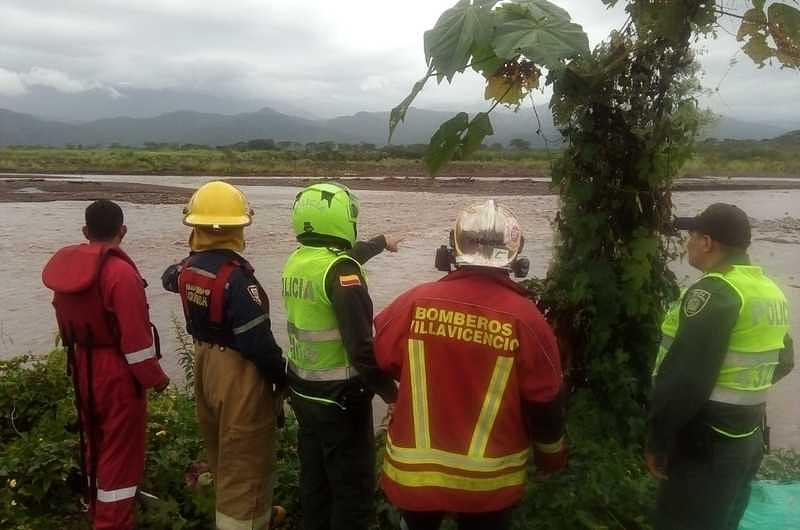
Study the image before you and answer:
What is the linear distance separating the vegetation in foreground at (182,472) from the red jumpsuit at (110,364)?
403 mm

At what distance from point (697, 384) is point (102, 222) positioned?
2.69 meters

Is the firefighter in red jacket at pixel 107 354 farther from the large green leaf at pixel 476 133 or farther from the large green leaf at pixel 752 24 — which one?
the large green leaf at pixel 752 24

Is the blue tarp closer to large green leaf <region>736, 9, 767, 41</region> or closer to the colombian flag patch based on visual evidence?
the colombian flag patch

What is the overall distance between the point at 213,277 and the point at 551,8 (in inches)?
73.2

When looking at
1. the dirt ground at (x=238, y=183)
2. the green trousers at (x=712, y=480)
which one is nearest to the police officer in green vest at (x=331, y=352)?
the green trousers at (x=712, y=480)

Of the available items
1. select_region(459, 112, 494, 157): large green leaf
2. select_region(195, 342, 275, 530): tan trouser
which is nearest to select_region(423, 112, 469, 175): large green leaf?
select_region(459, 112, 494, 157): large green leaf

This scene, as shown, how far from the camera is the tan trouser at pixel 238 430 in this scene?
3133 mm

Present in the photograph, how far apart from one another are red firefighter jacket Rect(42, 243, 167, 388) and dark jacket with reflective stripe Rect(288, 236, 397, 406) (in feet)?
2.67

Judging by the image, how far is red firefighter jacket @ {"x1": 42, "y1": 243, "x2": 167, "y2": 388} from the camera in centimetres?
320

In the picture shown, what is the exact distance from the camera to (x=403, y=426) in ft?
7.45

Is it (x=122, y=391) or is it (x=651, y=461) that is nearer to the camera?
(x=651, y=461)

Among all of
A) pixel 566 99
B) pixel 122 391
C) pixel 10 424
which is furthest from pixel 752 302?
pixel 10 424

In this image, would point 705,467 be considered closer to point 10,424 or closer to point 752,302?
point 752,302

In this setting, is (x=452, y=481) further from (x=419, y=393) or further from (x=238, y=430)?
(x=238, y=430)
